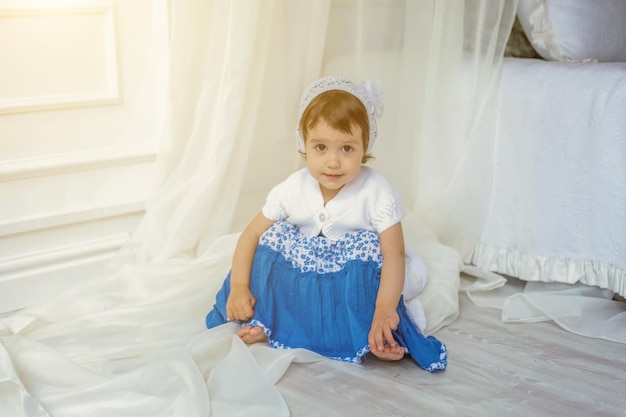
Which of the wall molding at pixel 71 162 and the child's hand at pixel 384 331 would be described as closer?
Answer: the child's hand at pixel 384 331

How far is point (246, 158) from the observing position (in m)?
2.13

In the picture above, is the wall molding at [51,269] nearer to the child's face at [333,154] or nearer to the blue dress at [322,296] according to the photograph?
the blue dress at [322,296]

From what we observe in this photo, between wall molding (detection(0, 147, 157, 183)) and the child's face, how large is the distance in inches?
23.5

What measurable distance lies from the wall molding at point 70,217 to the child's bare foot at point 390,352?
826 millimetres

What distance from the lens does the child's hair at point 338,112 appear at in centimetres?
171

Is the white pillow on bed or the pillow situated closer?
the white pillow on bed

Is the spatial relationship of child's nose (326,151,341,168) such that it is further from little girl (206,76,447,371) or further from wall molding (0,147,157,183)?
wall molding (0,147,157,183)

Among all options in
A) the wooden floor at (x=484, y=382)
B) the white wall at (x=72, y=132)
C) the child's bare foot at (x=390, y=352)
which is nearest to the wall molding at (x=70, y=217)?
the white wall at (x=72, y=132)

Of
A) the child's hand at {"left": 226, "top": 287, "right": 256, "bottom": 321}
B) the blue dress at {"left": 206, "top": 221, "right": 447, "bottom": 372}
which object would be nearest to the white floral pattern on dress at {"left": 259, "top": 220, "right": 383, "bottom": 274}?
the blue dress at {"left": 206, "top": 221, "right": 447, "bottom": 372}

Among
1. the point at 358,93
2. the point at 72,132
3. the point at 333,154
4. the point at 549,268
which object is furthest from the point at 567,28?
the point at 72,132

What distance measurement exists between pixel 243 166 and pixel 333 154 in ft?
1.51

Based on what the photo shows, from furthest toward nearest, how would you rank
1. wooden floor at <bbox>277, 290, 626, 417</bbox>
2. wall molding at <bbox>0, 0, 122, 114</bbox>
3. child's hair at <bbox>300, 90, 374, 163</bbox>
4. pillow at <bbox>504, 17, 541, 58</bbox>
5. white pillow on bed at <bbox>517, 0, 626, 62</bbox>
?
pillow at <bbox>504, 17, 541, 58</bbox>
white pillow on bed at <bbox>517, 0, 626, 62</bbox>
wall molding at <bbox>0, 0, 122, 114</bbox>
child's hair at <bbox>300, 90, 374, 163</bbox>
wooden floor at <bbox>277, 290, 626, 417</bbox>

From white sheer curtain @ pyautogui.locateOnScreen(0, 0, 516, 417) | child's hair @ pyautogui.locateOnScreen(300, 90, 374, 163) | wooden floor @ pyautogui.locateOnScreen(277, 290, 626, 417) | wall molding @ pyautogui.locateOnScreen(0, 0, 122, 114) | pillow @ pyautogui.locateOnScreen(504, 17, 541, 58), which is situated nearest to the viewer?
wooden floor @ pyautogui.locateOnScreen(277, 290, 626, 417)

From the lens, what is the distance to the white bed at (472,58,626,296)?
197cm
